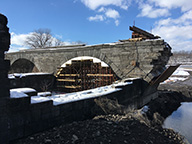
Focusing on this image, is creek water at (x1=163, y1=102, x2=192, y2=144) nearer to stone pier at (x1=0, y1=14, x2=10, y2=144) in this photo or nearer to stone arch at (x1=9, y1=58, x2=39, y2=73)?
stone pier at (x1=0, y1=14, x2=10, y2=144)

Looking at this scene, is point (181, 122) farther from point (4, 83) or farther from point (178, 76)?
point (178, 76)

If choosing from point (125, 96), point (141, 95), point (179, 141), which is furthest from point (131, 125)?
point (141, 95)

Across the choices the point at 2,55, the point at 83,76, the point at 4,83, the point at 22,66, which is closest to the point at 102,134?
the point at 4,83

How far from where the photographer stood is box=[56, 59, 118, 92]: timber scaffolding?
36.2ft

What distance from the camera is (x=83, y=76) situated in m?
12.3

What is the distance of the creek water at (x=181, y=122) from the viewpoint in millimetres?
6838

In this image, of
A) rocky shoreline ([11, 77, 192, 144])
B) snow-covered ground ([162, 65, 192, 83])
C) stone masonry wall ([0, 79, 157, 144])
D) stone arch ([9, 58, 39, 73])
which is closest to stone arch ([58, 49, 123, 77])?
stone masonry wall ([0, 79, 157, 144])

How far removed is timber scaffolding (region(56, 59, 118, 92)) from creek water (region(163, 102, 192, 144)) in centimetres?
417

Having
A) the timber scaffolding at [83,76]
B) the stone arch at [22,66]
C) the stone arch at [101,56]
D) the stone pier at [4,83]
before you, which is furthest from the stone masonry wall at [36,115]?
the stone arch at [22,66]

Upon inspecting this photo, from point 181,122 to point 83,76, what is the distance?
7.25 m

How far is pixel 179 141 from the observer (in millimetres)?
4367

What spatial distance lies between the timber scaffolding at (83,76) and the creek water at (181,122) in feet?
13.7

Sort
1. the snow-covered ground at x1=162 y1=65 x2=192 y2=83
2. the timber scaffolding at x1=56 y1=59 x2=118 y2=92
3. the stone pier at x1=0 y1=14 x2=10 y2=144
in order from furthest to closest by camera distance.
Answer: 1. the snow-covered ground at x1=162 y1=65 x2=192 y2=83
2. the timber scaffolding at x1=56 y1=59 x2=118 y2=92
3. the stone pier at x1=0 y1=14 x2=10 y2=144

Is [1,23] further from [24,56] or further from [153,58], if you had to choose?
[24,56]
